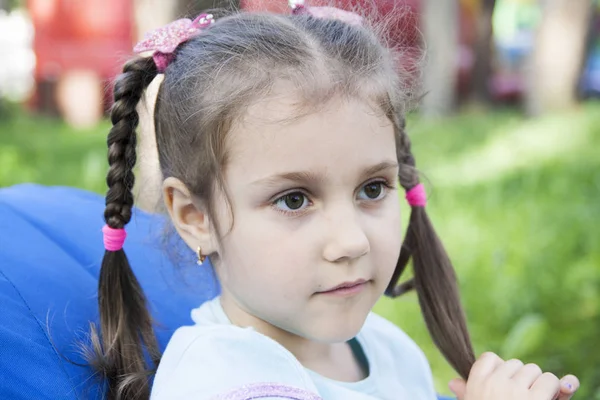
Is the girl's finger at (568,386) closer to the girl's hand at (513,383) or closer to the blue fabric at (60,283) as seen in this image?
the girl's hand at (513,383)

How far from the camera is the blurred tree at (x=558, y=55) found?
8422mm

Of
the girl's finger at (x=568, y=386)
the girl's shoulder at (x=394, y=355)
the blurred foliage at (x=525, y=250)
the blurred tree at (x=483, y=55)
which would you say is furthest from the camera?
the blurred tree at (x=483, y=55)

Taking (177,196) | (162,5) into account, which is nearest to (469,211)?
(162,5)

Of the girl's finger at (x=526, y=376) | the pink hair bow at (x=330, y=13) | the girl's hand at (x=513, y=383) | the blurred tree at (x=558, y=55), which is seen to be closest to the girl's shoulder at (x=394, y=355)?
the girl's hand at (x=513, y=383)

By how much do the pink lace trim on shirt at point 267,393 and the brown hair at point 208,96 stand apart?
0.36 metres

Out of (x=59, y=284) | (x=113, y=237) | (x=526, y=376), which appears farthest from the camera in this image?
(x=59, y=284)

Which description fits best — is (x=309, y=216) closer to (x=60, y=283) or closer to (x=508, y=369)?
(x=508, y=369)

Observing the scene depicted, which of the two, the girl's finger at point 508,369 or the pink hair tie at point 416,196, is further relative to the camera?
the pink hair tie at point 416,196

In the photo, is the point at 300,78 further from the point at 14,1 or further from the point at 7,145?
the point at 14,1

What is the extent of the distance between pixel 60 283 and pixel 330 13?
834 millimetres

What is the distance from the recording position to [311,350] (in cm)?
184

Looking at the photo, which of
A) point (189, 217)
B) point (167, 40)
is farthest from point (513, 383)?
point (167, 40)

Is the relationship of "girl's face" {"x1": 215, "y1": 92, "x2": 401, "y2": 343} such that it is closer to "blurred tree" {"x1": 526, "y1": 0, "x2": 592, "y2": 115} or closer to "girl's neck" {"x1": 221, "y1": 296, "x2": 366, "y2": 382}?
"girl's neck" {"x1": 221, "y1": 296, "x2": 366, "y2": 382}

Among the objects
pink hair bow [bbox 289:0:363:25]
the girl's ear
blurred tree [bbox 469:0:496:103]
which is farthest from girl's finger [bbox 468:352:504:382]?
blurred tree [bbox 469:0:496:103]
